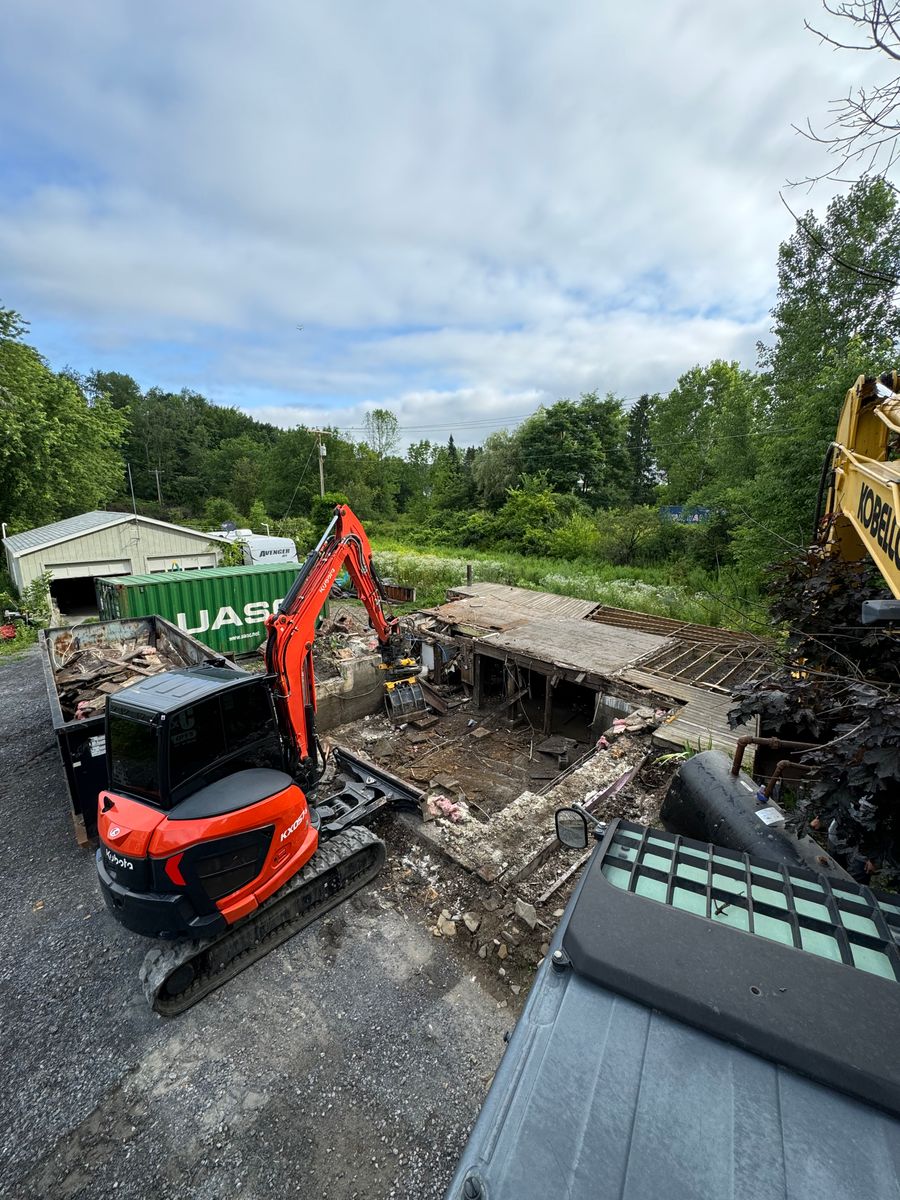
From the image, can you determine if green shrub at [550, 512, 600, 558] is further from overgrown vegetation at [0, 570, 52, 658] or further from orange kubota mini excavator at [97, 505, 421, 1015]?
orange kubota mini excavator at [97, 505, 421, 1015]

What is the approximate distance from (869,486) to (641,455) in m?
44.7

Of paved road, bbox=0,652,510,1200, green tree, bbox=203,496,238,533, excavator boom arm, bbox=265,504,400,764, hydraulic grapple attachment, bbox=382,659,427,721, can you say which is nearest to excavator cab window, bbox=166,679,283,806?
excavator boom arm, bbox=265,504,400,764

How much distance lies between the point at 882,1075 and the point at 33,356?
112 feet

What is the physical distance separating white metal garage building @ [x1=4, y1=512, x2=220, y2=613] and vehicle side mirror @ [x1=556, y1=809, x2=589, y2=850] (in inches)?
736

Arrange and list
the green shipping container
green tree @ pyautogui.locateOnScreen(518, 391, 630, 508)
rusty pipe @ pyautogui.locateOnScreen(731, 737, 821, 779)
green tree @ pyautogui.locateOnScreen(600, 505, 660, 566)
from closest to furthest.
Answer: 1. rusty pipe @ pyautogui.locateOnScreen(731, 737, 821, 779)
2. the green shipping container
3. green tree @ pyautogui.locateOnScreen(600, 505, 660, 566)
4. green tree @ pyautogui.locateOnScreen(518, 391, 630, 508)

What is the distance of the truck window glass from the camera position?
3984mm

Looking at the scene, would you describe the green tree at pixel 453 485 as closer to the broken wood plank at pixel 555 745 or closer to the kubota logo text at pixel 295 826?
the broken wood plank at pixel 555 745

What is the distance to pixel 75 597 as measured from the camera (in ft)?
70.7

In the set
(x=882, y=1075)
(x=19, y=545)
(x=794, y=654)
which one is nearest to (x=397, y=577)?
(x=19, y=545)

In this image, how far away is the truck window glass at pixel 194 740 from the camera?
3.98 meters

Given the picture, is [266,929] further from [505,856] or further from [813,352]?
[813,352]

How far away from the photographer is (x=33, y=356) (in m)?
24.2

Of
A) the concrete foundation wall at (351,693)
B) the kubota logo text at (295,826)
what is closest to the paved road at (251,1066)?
the kubota logo text at (295,826)

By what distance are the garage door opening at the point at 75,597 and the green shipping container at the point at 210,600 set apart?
7.80 meters
